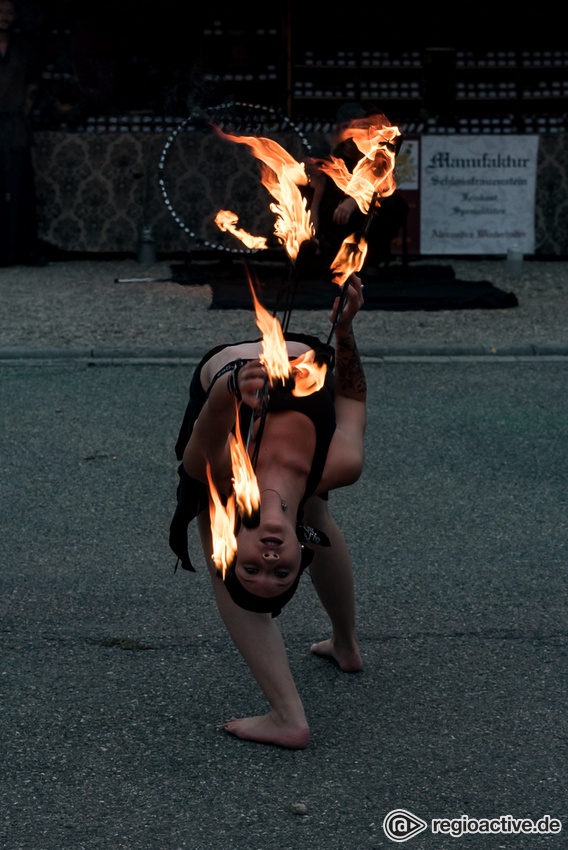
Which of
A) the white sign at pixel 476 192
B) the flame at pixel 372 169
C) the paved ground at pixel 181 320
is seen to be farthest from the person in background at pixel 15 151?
the flame at pixel 372 169

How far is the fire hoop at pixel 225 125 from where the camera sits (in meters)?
12.6

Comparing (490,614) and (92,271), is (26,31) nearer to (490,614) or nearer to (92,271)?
(92,271)

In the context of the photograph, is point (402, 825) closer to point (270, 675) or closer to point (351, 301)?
point (270, 675)

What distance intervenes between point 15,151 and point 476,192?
5.27 m

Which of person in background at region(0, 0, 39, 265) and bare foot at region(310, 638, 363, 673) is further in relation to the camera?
person in background at region(0, 0, 39, 265)

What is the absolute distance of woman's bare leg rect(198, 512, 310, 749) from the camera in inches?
128

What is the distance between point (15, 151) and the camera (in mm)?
12383

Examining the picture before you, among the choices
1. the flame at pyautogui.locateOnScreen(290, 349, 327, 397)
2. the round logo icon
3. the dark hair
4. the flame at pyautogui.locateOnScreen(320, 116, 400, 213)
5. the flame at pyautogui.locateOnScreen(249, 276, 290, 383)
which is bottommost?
the round logo icon

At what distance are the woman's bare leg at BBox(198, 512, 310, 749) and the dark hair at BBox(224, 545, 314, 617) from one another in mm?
227

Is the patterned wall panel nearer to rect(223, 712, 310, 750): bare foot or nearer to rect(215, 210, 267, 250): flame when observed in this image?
rect(215, 210, 267, 250): flame

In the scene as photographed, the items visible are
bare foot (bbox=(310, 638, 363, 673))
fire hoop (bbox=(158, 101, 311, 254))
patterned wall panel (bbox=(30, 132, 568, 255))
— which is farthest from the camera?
patterned wall panel (bbox=(30, 132, 568, 255))

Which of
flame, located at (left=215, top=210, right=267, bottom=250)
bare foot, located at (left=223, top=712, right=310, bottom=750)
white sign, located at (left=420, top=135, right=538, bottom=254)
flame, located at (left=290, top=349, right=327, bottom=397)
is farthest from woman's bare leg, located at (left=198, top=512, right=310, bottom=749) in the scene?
white sign, located at (left=420, top=135, right=538, bottom=254)

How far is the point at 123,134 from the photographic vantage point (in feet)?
42.9

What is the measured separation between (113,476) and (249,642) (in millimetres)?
2702
